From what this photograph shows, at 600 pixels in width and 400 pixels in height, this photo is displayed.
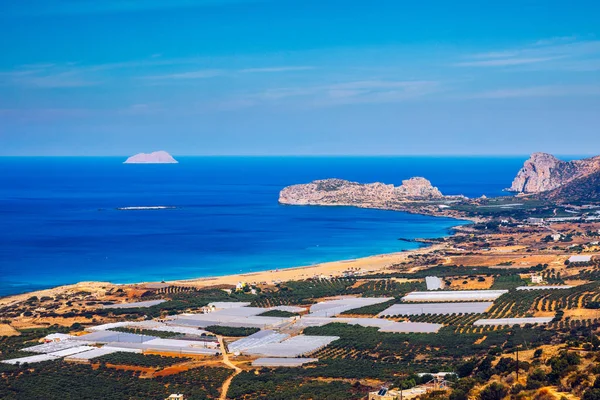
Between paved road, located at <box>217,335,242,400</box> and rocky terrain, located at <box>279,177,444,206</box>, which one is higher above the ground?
rocky terrain, located at <box>279,177,444,206</box>

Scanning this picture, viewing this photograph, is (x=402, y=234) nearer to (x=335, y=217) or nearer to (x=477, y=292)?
(x=335, y=217)

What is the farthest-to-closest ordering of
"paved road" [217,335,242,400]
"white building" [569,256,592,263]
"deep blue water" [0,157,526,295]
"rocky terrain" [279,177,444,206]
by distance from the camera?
"rocky terrain" [279,177,444,206], "deep blue water" [0,157,526,295], "white building" [569,256,592,263], "paved road" [217,335,242,400]

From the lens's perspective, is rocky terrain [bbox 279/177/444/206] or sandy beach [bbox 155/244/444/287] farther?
rocky terrain [bbox 279/177/444/206]

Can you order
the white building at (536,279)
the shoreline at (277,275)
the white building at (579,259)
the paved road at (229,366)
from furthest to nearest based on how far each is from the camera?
the white building at (579,259), the shoreline at (277,275), the white building at (536,279), the paved road at (229,366)

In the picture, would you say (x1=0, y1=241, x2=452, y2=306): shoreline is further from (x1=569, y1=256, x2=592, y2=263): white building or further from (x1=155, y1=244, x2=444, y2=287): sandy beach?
(x1=569, y1=256, x2=592, y2=263): white building

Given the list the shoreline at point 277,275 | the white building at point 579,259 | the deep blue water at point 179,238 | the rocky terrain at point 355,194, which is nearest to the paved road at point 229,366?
the shoreline at point 277,275

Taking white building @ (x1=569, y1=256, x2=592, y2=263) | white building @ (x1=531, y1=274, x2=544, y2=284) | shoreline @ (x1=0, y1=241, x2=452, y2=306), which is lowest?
shoreline @ (x1=0, y1=241, x2=452, y2=306)

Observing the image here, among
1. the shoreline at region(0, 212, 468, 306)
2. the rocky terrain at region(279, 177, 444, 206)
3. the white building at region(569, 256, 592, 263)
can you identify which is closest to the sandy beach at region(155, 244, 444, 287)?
the shoreline at region(0, 212, 468, 306)

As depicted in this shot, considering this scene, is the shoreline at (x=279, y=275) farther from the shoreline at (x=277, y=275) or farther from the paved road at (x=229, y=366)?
the paved road at (x=229, y=366)

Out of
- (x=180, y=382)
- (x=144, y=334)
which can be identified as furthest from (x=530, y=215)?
(x=180, y=382)
